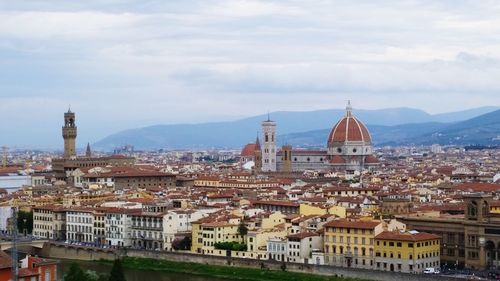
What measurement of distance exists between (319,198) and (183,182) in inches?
1203

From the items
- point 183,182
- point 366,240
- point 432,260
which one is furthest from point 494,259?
point 183,182

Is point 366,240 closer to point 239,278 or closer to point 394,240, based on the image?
point 394,240

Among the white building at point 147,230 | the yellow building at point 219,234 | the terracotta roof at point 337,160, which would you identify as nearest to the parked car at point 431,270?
the yellow building at point 219,234

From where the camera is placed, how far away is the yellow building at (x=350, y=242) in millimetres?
47469

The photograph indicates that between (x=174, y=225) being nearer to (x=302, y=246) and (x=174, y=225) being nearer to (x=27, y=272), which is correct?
(x=302, y=246)

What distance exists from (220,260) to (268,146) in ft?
221

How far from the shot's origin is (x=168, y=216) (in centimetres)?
5706

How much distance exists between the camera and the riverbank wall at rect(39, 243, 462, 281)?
145ft

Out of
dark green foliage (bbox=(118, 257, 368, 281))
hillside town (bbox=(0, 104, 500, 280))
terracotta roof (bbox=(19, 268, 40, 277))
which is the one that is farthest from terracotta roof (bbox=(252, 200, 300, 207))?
terracotta roof (bbox=(19, 268, 40, 277))

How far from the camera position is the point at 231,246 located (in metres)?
52.2

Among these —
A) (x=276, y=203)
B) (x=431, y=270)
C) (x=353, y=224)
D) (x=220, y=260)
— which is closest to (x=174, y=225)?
(x=220, y=260)

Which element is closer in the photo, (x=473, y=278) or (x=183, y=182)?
(x=473, y=278)

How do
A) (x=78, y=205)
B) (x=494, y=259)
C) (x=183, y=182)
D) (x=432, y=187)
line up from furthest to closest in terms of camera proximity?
(x=183, y=182)
(x=432, y=187)
(x=78, y=205)
(x=494, y=259)

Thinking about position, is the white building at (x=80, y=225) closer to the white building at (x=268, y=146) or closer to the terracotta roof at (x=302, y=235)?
the terracotta roof at (x=302, y=235)
